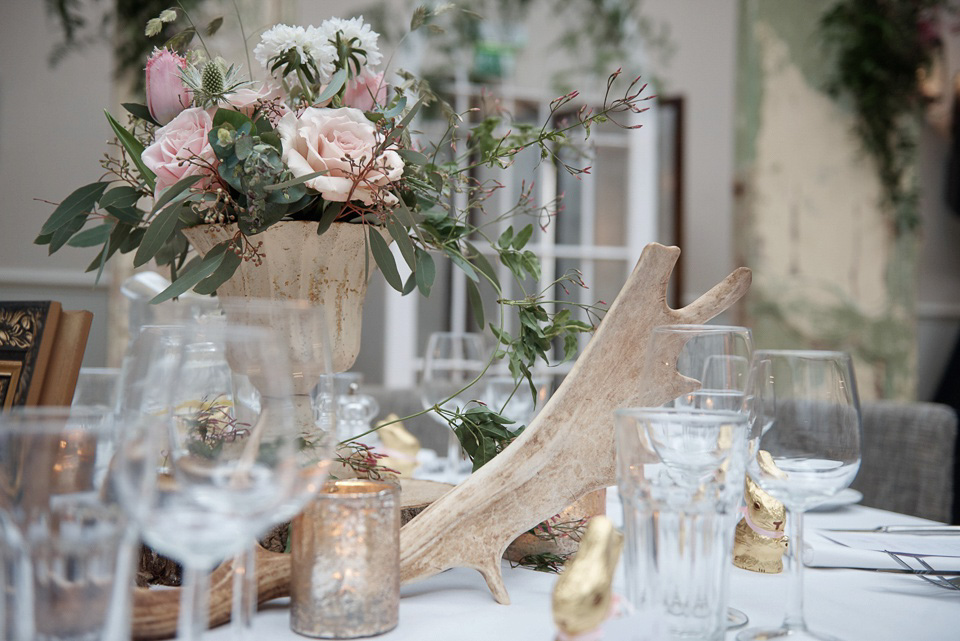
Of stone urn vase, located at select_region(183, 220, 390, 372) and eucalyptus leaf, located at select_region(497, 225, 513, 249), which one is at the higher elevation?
eucalyptus leaf, located at select_region(497, 225, 513, 249)

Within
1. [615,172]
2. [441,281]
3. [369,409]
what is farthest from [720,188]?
[369,409]

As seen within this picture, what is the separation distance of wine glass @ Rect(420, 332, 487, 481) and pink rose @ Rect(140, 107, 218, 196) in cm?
64

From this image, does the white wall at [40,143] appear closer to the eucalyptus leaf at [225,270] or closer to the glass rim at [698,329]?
the eucalyptus leaf at [225,270]

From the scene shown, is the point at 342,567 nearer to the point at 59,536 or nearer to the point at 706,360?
the point at 59,536

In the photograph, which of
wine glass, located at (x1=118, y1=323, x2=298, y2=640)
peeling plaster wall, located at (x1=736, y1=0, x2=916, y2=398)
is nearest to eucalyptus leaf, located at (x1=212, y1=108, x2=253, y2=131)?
wine glass, located at (x1=118, y1=323, x2=298, y2=640)

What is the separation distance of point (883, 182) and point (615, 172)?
1073 mm

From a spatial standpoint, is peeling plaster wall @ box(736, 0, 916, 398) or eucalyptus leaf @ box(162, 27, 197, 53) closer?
eucalyptus leaf @ box(162, 27, 197, 53)

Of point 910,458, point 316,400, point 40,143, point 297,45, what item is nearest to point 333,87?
point 297,45

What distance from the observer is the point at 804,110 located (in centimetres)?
312

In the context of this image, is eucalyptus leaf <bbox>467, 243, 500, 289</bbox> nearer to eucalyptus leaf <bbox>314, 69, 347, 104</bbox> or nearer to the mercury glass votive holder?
eucalyptus leaf <bbox>314, 69, 347, 104</bbox>

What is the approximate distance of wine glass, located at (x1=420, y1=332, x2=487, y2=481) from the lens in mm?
1285

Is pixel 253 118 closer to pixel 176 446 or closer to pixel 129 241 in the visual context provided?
pixel 129 241

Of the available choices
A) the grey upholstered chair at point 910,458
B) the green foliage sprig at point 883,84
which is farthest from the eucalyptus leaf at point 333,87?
the green foliage sprig at point 883,84

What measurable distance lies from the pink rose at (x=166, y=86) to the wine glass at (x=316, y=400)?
0.27 m
